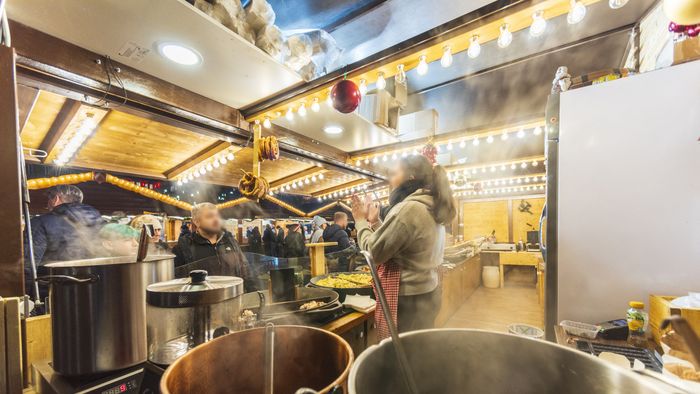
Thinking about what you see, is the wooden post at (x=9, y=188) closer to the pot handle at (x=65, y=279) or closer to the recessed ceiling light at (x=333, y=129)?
the pot handle at (x=65, y=279)

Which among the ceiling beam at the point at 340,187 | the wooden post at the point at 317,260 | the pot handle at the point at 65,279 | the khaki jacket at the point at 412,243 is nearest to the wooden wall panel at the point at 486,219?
the ceiling beam at the point at 340,187

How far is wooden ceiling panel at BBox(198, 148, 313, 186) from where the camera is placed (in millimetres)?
5414

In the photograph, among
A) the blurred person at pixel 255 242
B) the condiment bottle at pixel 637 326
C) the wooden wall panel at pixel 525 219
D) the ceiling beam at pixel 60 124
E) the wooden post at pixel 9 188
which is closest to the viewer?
the wooden post at pixel 9 188

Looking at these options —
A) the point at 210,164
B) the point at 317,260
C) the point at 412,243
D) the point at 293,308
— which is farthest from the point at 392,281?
the point at 210,164

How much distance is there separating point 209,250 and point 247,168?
324 cm

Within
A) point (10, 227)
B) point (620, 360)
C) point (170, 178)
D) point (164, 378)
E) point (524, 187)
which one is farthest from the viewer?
point (524, 187)

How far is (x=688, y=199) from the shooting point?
5.32 ft

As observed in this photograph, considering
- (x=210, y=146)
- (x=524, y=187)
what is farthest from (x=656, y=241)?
(x=524, y=187)

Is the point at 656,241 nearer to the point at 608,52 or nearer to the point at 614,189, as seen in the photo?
the point at 614,189

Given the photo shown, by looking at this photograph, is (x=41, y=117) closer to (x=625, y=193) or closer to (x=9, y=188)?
(x=9, y=188)

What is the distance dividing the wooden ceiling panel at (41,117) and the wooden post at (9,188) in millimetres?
2962

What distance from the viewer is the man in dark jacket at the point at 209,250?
3080 millimetres

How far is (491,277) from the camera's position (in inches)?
321

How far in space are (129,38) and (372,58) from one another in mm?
1963
